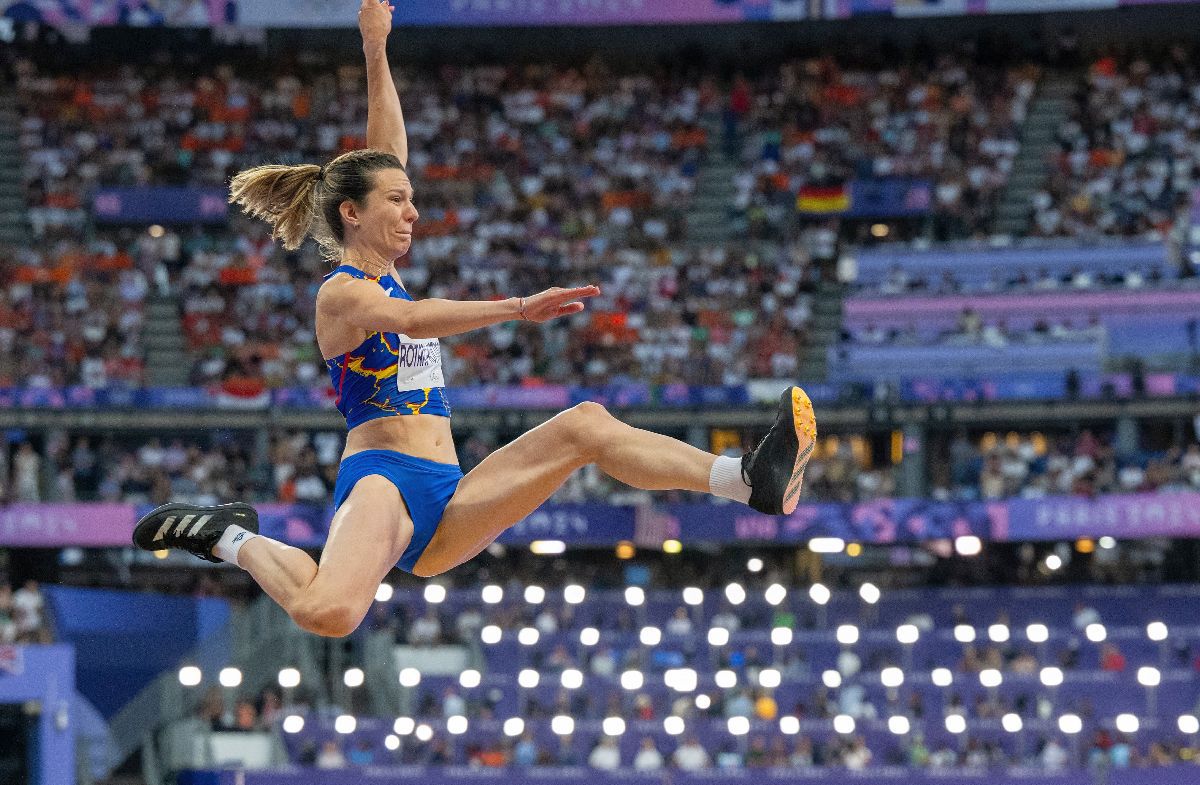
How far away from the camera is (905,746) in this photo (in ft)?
70.1

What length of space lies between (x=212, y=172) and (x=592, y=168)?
23.6 ft

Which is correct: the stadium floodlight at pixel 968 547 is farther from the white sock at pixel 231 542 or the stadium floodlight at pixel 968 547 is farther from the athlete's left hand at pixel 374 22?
the white sock at pixel 231 542

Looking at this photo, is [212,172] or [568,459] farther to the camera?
[212,172]

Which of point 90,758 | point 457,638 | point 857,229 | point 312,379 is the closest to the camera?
point 90,758

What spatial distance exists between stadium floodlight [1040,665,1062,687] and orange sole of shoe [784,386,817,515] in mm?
16732

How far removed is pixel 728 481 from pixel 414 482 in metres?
1.42

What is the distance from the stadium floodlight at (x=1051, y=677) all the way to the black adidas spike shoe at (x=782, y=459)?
16.8 metres

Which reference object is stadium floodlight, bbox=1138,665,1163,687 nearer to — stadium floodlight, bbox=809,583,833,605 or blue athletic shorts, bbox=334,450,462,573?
stadium floodlight, bbox=809,583,833,605

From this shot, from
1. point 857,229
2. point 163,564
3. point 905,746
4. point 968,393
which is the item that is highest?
point 857,229

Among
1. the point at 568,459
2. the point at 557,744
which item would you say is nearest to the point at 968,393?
the point at 557,744

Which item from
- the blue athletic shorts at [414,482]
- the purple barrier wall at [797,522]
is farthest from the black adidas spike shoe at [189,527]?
the purple barrier wall at [797,522]

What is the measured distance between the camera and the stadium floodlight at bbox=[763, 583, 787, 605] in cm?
2389

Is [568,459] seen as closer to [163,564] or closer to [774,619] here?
[774,619]

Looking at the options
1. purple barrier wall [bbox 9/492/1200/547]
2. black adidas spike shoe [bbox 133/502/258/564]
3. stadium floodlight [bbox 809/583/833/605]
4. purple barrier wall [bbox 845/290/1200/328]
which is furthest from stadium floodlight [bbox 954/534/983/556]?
black adidas spike shoe [bbox 133/502/258/564]
